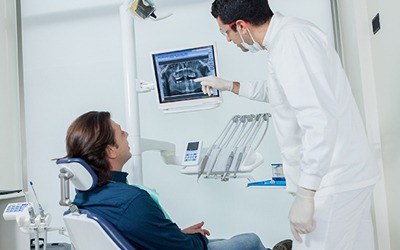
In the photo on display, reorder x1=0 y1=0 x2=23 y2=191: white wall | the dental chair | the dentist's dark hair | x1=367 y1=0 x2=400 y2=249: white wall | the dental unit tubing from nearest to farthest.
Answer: the dental chair < the dentist's dark hair < x1=367 y1=0 x2=400 y2=249: white wall < the dental unit tubing < x1=0 y1=0 x2=23 y2=191: white wall

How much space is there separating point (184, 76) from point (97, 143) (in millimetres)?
642

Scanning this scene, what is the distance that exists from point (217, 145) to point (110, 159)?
0.62 m

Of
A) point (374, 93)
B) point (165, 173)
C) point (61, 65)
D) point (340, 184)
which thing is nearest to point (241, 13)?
point (340, 184)

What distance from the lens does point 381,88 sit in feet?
6.71

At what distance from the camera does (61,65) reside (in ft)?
10.4

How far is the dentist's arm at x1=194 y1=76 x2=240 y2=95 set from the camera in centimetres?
196

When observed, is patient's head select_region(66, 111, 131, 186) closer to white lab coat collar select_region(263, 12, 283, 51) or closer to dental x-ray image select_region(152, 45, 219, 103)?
dental x-ray image select_region(152, 45, 219, 103)

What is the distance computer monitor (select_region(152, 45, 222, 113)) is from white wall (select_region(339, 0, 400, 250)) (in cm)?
78

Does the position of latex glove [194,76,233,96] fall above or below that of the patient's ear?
above

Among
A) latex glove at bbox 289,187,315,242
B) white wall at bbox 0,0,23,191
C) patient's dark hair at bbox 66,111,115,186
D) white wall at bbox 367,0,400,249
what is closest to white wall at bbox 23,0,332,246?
white wall at bbox 0,0,23,191

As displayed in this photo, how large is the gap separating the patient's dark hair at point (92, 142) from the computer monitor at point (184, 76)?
52 cm

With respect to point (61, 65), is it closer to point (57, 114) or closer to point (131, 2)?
point (57, 114)

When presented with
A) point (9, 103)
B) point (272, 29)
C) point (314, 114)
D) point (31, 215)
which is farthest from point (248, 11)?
point (9, 103)

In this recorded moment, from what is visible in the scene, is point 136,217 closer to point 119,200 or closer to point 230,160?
point 119,200
